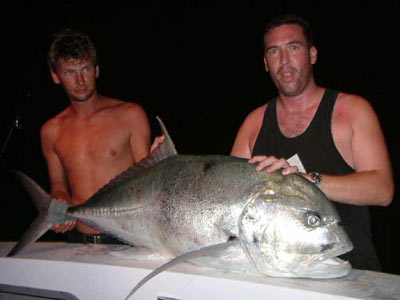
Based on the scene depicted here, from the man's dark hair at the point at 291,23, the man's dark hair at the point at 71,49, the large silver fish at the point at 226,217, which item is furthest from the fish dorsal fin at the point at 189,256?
the man's dark hair at the point at 71,49

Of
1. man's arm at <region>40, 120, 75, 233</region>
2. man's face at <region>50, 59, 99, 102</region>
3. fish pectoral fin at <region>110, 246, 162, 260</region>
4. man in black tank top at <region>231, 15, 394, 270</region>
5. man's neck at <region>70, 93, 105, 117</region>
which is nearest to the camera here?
fish pectoral fin at <region>110, 246, 162, 260</region>

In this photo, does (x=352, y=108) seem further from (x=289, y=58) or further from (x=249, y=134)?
(x=249, y=134)

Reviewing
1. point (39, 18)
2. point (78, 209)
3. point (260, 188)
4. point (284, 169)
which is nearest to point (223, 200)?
point (260, 188)

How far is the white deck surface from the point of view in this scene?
1.34m

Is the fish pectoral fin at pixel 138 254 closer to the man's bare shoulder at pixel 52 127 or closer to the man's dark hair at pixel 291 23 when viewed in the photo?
the man's dark hair at pixel 291 23

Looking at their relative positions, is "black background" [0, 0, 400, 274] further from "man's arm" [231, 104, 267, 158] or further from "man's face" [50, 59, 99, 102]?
"man's arm" [231, 104, 267, 158]

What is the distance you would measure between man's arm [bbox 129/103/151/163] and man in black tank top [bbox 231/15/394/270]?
97 centimetres

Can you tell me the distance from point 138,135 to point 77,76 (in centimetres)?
64

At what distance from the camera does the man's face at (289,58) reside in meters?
2.45

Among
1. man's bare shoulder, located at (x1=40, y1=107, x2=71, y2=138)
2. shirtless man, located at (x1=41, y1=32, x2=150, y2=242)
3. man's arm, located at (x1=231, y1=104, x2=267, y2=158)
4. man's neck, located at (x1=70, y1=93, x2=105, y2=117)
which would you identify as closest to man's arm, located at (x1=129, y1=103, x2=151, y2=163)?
shirtless man, located at (x1=41, y1=32, x2=150, y2=242)

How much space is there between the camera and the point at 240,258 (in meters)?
1.46

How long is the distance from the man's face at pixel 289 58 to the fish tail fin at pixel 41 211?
1464mm

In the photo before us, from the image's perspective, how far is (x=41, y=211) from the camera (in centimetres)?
215

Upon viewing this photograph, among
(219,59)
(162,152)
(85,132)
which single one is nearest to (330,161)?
(162,152)
